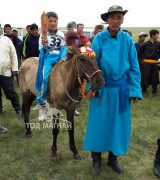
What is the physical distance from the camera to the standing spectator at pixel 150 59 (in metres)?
8.82

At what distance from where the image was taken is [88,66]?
3484mm

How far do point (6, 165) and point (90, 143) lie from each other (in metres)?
1.46

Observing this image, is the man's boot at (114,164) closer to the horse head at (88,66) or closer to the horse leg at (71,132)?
the horse leg at (71,132)

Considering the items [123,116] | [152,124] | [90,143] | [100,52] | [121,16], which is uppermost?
[121,16]

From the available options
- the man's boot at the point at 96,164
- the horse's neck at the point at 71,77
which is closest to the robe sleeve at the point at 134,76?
the horse's neck at the point at 71,77

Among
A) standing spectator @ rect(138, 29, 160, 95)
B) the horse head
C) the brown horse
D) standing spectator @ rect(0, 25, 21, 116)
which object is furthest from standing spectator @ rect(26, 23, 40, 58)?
the horse head

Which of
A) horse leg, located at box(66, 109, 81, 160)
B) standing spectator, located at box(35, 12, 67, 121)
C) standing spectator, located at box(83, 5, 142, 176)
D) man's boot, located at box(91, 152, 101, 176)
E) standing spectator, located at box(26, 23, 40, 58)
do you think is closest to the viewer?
standing spectator, located at box(83, 5, 142, 176)

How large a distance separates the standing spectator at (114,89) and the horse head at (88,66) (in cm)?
14

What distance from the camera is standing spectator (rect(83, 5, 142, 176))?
11.4 ft

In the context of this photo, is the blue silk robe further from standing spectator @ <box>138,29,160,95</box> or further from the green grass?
standing spectator @ <box>138,29,160,95</box>

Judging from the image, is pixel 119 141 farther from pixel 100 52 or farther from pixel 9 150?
pixel 9 150

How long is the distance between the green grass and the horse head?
144cm

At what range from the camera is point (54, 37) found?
466 centimetres

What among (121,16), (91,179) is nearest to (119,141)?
(91,179)
